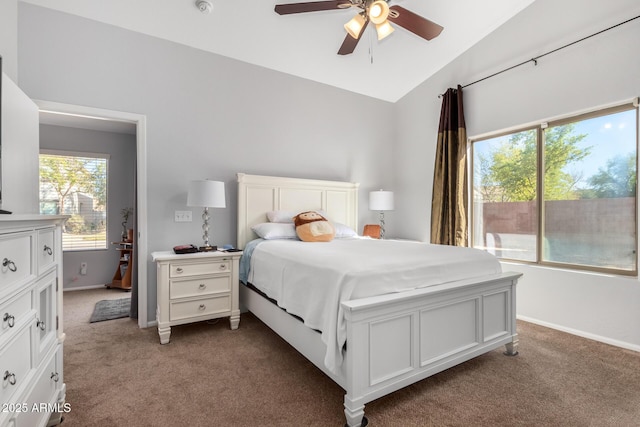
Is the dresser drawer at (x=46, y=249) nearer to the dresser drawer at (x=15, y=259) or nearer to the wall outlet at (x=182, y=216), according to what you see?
the dresser drawer at (x=15, y=259)

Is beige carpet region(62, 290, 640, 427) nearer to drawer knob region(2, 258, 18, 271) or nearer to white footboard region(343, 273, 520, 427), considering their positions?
white footboard region(343, 273, 520, 427)

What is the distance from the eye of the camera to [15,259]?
1.06m

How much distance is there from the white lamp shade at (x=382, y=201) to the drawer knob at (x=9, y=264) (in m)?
3.55

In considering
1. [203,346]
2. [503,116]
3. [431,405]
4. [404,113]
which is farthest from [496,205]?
[203,346]

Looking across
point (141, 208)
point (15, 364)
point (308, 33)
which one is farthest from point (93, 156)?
point (15, 364)

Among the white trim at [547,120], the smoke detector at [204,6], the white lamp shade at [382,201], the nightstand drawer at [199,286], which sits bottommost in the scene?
the nightstand drawer at [199,286]

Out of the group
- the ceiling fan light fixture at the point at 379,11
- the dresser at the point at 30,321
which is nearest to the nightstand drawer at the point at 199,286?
the dresser at the point at 30,321

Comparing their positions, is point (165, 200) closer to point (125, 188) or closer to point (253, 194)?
point (253, 194)

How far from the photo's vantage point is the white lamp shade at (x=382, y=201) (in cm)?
407

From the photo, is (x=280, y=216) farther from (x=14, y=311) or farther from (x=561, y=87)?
(x=561, y=87)

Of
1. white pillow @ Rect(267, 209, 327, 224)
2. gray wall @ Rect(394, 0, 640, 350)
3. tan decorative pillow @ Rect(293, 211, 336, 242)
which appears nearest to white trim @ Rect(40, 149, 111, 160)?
white pillow @ Rect(267, 209, 327, 224)

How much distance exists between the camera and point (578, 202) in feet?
9.44

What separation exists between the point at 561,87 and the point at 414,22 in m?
1.73

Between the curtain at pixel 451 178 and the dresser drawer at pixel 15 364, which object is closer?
the dresser drawer at pixel 15 364
